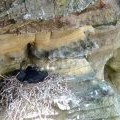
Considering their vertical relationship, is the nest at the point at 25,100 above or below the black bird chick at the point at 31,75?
below

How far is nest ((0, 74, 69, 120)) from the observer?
2781 mm

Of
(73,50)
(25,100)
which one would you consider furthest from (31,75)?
(73,50)

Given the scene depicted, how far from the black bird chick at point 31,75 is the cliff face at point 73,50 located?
0.06 m

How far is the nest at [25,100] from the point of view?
2781mm

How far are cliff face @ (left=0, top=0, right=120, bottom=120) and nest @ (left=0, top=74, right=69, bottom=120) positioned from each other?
8cm

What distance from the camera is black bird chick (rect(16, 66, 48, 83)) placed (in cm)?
278

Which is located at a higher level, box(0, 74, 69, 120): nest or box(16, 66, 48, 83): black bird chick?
box(16, 66, 48, 83): black bird chick

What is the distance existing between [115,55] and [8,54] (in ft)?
3.94

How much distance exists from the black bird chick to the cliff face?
6cm

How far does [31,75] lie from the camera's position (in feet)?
9.21

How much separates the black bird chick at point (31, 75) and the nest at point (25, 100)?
0.02 m

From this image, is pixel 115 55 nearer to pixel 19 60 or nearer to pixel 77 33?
pixel 77 33

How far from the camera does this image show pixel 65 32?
9.26ft

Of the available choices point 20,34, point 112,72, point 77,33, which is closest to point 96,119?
point 77,33
